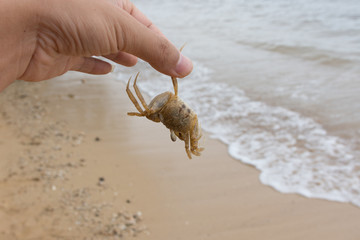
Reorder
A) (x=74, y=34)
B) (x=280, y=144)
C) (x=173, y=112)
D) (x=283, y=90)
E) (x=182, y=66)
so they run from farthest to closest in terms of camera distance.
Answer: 1. (x=283, y=90)
2. (x=280, y=144)
3. (x=173, y=112)
4. (x=182, y=66)
5. (x=74, y=34)

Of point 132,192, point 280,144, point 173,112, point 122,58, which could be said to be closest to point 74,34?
point 173,112

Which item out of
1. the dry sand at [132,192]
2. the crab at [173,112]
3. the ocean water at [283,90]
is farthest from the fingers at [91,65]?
the ocean water at [283,90]

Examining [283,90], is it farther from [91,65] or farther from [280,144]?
[91,65]

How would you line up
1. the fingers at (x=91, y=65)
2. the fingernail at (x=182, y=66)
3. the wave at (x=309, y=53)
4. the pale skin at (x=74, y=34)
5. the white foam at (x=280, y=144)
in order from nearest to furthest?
the pale skin at (x=74, y=34), the fingernail at (x=182, y=66), the fingers at (x=91, y=65), the white foam at (x=280, y=144), the wave at (x=309, y=53)

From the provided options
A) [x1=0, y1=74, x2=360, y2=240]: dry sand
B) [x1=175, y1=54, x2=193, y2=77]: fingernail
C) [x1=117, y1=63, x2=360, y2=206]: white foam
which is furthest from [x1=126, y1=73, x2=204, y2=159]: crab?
[x1=117, y1=63, x2=360, y2=206]: white foam

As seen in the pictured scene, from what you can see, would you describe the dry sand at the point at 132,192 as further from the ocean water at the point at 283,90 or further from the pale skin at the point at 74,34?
the pale skin at the point at 74,34

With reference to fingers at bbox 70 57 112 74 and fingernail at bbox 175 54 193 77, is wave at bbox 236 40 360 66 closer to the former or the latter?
fingers at bbox 70 57 112 74
